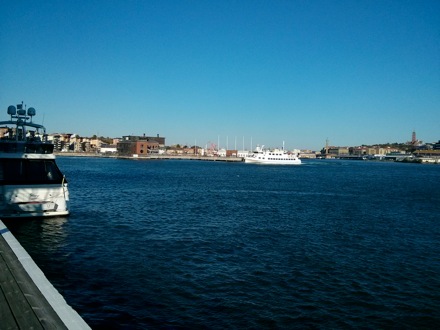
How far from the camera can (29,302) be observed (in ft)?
24.9

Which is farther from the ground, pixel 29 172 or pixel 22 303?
pixel 29 172

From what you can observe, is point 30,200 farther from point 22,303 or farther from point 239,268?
point 22,303

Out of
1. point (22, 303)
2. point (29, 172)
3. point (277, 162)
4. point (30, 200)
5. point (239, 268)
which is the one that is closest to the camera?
point (22, 303)

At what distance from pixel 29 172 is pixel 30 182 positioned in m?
0.99

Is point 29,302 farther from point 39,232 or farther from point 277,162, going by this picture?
point 277,162

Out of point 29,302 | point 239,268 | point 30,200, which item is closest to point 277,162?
point 30,200

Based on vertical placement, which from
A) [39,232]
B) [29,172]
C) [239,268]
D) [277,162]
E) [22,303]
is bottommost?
[239,268]

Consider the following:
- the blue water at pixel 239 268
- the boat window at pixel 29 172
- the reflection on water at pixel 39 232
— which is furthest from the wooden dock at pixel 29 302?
the boat window at pixel 29 172

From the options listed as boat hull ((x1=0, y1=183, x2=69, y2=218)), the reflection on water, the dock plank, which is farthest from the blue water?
the dock plank

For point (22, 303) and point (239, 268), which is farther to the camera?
point (239, 268)

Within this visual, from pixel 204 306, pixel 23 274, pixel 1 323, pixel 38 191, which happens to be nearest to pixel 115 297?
pixel 204 306

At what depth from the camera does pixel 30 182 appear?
23.9 m

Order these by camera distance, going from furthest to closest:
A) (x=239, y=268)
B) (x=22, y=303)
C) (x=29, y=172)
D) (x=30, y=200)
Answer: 1. (x=29, y=172)
2. (x=30, y=200)
3. (x=239, y=268)
4. (x=22, y=303)

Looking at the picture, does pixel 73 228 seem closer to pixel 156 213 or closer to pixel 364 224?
pixel 156 213
